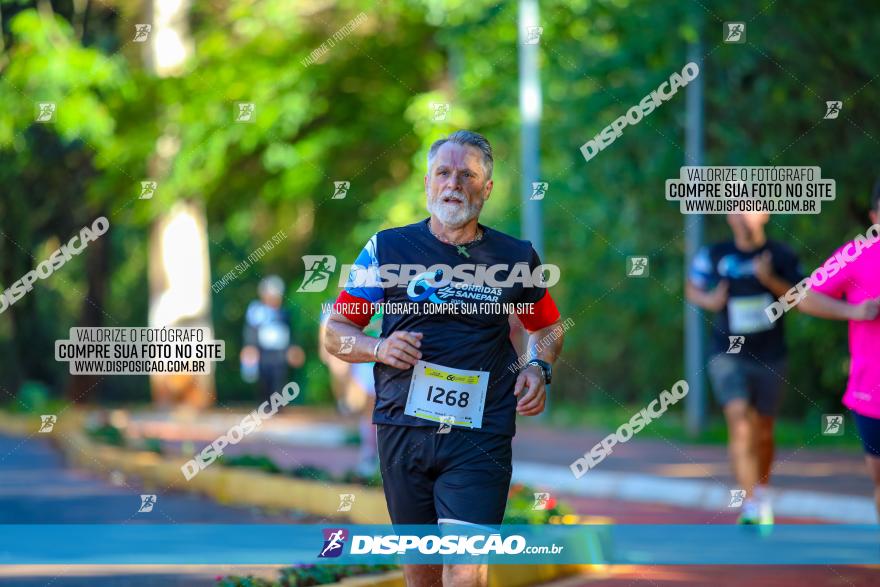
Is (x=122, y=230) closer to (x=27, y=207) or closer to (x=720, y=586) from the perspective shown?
(x=27, y=207)

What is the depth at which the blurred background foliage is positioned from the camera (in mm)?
18781

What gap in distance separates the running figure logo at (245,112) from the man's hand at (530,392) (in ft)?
53.2

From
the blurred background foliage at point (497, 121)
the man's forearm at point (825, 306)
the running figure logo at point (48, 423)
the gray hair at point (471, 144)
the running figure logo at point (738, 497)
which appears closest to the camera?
the gray hair at point (471, 144)

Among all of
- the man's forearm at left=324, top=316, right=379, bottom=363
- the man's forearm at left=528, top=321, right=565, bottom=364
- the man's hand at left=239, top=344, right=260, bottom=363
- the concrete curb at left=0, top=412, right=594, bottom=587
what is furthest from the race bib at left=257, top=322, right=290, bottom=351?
the man's forearm at left=324, top=316, right=379, bottom=363

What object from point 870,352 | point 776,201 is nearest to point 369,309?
point 870,352

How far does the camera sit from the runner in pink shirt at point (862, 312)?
684 cm

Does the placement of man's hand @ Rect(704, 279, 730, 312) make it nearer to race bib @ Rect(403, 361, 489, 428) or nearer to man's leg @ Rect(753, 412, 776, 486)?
man's leg @ Rect(753, 412, 776, 486)

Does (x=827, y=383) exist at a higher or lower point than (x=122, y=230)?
lower

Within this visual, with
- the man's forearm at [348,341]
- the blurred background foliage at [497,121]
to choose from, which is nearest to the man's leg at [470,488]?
the man's forearm at [348,341]

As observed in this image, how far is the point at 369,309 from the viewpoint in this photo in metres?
5.55

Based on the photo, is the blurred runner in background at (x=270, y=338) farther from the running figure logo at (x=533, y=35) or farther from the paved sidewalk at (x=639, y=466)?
the running figure logo at (x=533, y=35)

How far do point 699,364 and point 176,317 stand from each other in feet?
31.5

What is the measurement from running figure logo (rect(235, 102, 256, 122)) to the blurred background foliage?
7.2 inches

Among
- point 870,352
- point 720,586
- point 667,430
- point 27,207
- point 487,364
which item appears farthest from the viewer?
point 27,207
